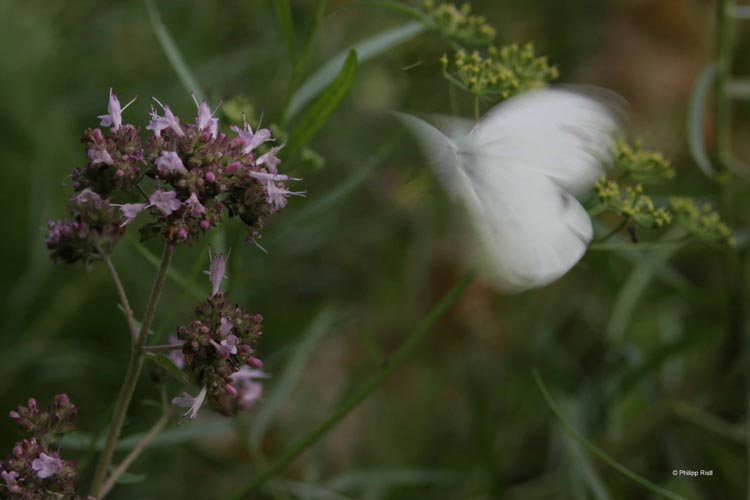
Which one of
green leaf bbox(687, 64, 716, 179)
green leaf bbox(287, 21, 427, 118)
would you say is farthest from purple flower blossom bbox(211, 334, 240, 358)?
green leaf bbox(687, 64, 716, 179)

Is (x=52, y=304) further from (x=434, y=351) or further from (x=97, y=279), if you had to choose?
(x=434, y=351)

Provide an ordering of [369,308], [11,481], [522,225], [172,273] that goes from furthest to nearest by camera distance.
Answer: [369,308] < [172,273] < [522,225] < [11,481]

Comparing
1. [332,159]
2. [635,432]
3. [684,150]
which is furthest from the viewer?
[684,150]

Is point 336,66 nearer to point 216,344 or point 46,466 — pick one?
point 216,344

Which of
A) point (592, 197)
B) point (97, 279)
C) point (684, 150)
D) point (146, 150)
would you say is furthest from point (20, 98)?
point (684, 150)

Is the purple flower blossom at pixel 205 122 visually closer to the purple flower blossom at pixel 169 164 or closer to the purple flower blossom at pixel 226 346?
the purple flower blossom at pixel 169 164

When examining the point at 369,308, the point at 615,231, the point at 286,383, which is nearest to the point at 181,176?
the point at 615,231
